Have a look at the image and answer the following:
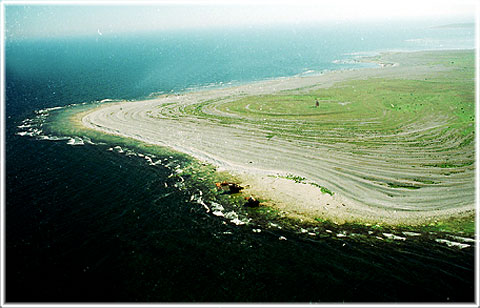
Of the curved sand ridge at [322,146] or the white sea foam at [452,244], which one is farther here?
the curved sand ridge at [322,146]

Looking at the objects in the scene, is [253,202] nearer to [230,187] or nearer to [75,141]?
[230,187]

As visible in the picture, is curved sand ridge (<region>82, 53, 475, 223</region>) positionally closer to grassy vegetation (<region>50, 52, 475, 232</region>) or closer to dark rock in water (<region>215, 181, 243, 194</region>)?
grassy vegetation (<region>50, 52, 475, 232</region>)

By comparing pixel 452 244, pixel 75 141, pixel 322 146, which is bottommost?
pixel 452 244

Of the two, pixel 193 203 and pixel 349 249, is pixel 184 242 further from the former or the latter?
pixel 349 249

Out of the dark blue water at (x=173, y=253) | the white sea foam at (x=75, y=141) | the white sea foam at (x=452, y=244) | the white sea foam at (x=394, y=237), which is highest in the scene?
the white sea foam at (x=75, y=141)

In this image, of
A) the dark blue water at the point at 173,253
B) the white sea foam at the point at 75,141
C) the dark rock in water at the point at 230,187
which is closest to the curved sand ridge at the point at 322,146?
the dark rock in water at the point at 230,187

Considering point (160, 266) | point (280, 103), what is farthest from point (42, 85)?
point (160, 266)

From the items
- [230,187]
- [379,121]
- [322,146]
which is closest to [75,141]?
[230,187]

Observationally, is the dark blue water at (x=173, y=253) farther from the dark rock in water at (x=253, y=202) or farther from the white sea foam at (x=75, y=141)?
the white sea foam at (x=75, y=141)
